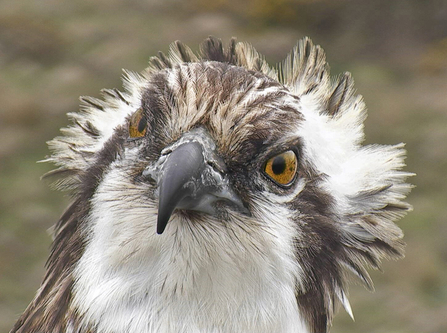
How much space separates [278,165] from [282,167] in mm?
22

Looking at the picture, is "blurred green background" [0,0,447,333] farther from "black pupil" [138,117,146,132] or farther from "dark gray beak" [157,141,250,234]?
"dark gray beak" [157,141,250,234]

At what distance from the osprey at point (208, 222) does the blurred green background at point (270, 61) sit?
3388 mm

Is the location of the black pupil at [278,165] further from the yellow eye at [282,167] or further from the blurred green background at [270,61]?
the blurred green background at [270,61]

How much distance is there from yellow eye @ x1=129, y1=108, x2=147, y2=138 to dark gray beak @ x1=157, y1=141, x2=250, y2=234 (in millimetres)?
251

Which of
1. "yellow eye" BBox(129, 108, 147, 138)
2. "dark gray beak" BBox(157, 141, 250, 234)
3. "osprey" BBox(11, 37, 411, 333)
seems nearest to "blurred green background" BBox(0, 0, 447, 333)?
→ "osprey" BBox(11, 37, 411, 333)

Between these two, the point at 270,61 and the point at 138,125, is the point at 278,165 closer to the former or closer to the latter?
the point at 138,125

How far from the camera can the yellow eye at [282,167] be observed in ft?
8.18

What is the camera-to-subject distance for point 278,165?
8.21 feet

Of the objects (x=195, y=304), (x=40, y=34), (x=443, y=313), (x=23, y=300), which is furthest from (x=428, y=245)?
(x=40, y=34)

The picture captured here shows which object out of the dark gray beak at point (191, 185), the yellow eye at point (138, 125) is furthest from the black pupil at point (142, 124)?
the dark gray beak at point (191, 185)

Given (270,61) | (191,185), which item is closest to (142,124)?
(191,185)

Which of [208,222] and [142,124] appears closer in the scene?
[208,222]

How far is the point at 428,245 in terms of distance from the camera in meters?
6.77

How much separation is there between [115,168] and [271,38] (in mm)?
7507
